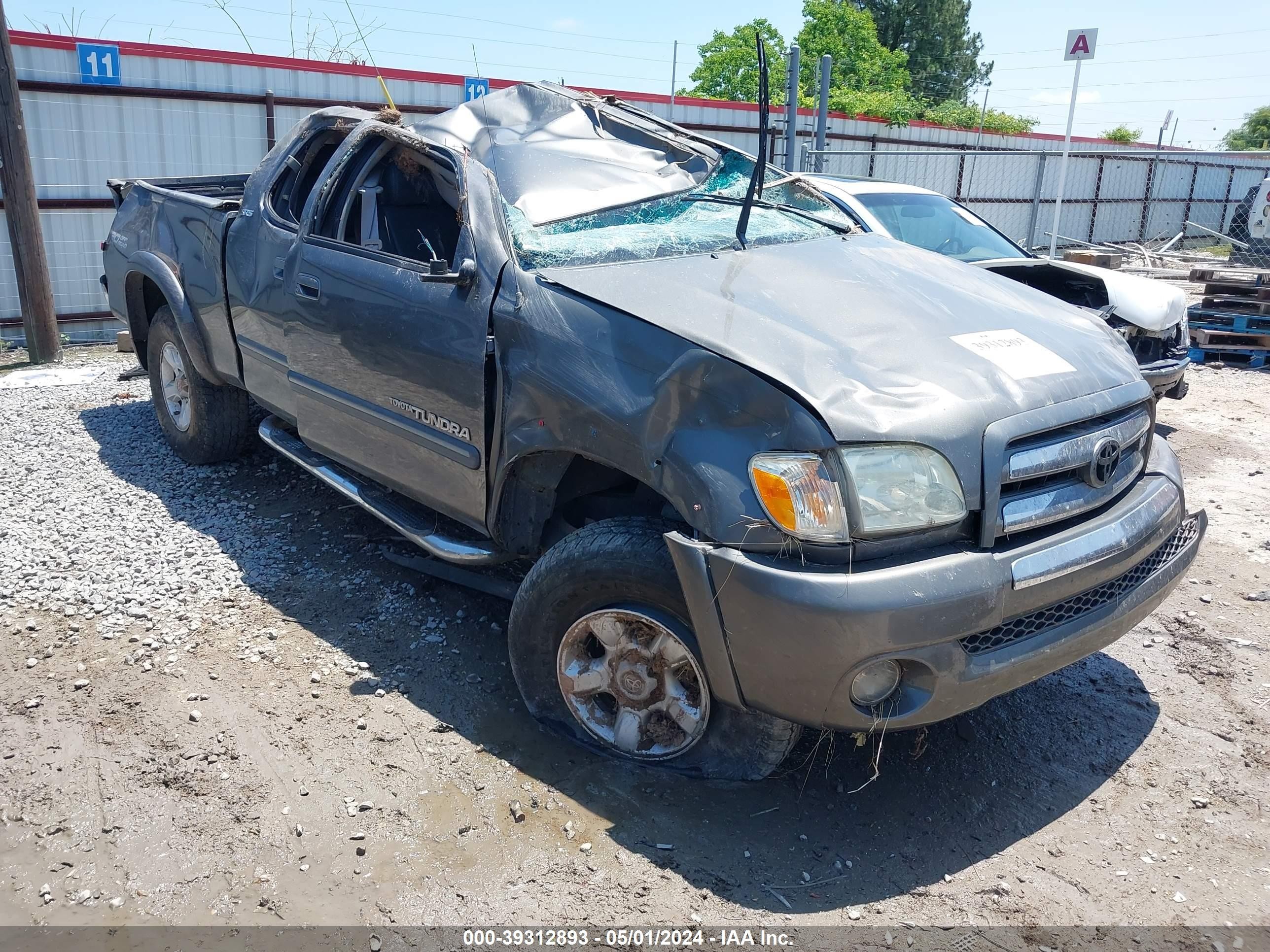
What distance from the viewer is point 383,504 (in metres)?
4.09

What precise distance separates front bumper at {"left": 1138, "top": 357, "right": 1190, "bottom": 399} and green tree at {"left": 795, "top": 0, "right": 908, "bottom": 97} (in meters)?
37.3

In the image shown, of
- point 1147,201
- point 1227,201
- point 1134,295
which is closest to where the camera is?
point 1134,295

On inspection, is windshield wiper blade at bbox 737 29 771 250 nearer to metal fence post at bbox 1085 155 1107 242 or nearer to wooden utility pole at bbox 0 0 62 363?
wooden utility pole at bbox 0 0 62 363

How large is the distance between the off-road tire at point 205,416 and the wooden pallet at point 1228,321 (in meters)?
8.21

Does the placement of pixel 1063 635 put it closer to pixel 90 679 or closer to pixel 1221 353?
pixel 90 679

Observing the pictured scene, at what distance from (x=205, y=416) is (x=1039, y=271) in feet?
17.8

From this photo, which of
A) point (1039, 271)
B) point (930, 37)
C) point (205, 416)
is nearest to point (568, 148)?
point (205, 416)

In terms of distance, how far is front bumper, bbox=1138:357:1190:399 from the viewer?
6113 millimetres

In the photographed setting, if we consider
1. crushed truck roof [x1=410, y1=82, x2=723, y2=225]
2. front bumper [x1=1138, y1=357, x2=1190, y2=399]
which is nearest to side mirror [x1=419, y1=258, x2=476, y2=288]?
crushed truck roof [x1=410, y1=82, x2=723, y2=225]

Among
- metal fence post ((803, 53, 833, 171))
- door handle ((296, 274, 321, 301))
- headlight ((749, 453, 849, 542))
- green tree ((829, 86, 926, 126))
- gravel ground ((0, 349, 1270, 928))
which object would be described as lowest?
gravel ground ((0, 349, 1270, 928))

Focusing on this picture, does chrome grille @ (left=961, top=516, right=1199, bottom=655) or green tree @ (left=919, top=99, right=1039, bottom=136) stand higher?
green tree @ (left=919, top=99, right=1039, bottom=136)

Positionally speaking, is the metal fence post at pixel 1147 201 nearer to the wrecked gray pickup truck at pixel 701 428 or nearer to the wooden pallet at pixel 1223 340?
the wooden pallet at pixel 1223 340

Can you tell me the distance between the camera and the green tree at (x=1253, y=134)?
59.8 metres

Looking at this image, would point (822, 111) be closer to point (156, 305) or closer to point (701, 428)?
point (156, 305)
